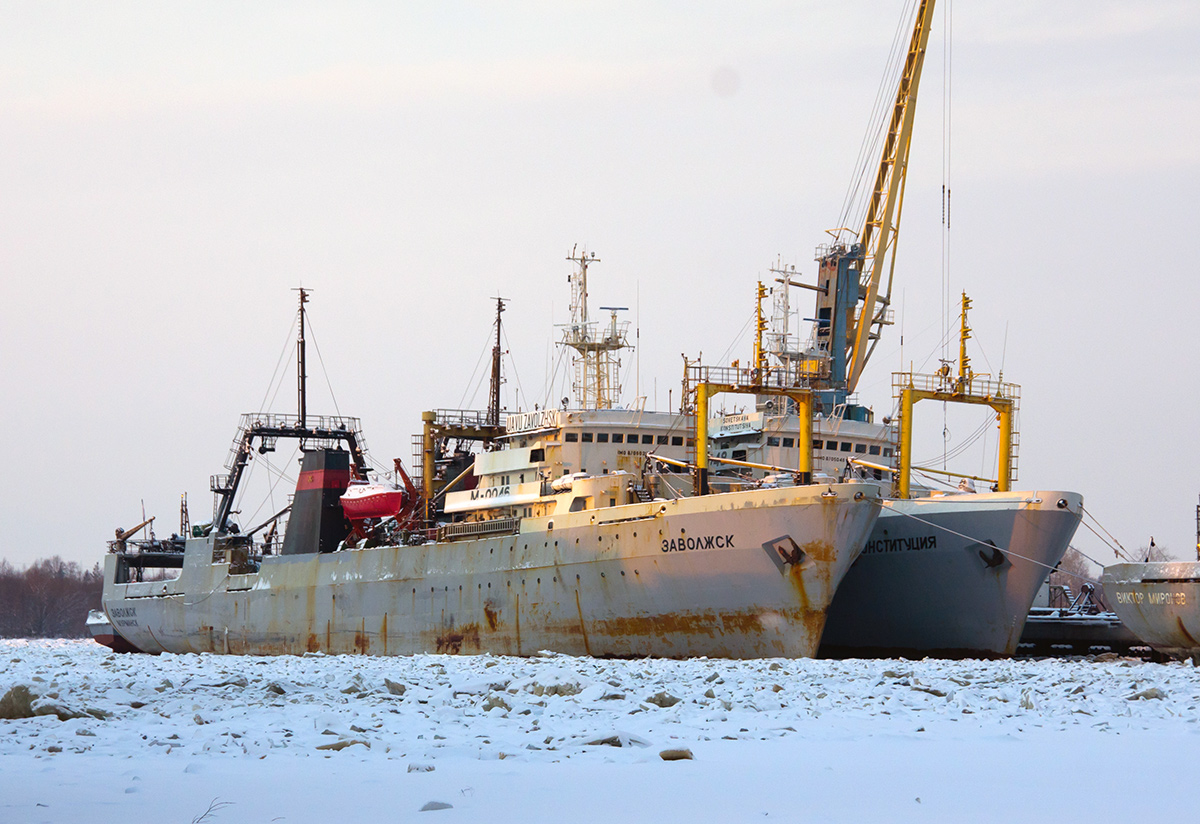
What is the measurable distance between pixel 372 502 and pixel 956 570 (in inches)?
682

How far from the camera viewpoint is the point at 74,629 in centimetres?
9212

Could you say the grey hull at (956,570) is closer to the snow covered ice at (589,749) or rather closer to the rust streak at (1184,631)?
the rust streak at (1184,631)

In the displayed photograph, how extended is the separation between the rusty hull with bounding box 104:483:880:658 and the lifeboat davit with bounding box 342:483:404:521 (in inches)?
69.4

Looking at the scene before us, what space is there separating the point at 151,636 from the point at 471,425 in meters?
15.7

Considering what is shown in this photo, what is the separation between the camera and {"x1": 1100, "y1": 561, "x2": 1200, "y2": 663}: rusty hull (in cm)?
2392

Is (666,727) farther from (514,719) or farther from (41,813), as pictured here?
(41,813)

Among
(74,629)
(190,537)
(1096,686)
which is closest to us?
(1096,686)

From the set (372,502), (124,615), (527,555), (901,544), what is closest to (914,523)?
(901,544)

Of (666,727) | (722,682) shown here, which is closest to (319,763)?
(666,727)

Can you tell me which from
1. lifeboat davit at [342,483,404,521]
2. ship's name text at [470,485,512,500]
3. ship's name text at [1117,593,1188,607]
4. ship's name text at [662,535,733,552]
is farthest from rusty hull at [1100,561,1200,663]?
lifeboat davit at [342,483,404,521]

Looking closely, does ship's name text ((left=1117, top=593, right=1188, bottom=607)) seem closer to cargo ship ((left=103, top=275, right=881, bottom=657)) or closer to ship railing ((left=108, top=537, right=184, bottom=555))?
cargo ship ((left=103, top=275, right=881, bottom=657))

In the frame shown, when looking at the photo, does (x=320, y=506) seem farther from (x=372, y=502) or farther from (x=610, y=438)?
(x=610, y=438)

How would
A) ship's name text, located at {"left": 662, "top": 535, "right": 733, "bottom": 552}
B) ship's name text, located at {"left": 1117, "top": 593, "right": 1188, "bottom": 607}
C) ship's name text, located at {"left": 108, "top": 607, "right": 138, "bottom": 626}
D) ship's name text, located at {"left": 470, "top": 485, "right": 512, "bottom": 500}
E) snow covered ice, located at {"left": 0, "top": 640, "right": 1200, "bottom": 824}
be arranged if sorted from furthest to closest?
ship's name text, located at {"left": 108, "top": 607, "right": 138, "bottom": 626} → ship's name text, located at {"left": 470, "top": 485, "right": 512, "bottom": 500} → ship's name text, located at {"left": 662, "top": 535, "right": 733, "bottom": 552} → ship's name text, located at {"left": 1117, "top": 593, "right": 1188, "bottom": 607} → snow covered ice, located at {"left": 0, "top": 640, "right": 1200, "bottom": 824}

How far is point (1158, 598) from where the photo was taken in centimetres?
2462
